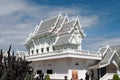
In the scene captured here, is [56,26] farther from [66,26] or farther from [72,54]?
[72,54]

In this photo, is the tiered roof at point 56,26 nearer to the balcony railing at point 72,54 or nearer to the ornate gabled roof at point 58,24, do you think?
the ornate gabled roof at point 58,24

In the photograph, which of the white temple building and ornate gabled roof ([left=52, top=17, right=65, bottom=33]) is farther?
ornate gabled roof ([left=52, top=17, right=65, bottom=33])

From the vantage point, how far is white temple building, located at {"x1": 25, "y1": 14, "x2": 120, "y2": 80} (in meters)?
40.7

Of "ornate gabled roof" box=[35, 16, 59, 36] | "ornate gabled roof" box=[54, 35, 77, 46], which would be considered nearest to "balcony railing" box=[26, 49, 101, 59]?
"ornate gabled roof" box=[54, 35, 77, 46]

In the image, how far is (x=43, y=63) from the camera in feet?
147

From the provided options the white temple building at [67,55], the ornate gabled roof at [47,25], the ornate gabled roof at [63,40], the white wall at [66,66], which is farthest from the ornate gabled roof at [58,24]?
the white wall at [66,66]

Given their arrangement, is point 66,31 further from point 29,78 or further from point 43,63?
point 29,78

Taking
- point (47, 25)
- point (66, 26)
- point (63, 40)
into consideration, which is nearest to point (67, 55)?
point (63, 40)

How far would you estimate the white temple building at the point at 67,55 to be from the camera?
40.7 metres

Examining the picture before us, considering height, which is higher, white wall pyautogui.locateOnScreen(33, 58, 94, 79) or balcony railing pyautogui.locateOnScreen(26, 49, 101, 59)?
balcony railing pyautogui.locateOnScreen(26, 49, 101, 59)

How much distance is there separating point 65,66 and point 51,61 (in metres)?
3.14

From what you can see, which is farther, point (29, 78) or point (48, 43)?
point (48, 43)

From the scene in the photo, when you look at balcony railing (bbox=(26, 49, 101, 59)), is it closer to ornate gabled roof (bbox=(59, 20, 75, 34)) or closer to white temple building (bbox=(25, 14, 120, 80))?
white temple building (bbox=(25, 14, 120, 80))

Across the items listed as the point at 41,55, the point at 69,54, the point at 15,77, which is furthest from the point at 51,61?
the point at 15,77
